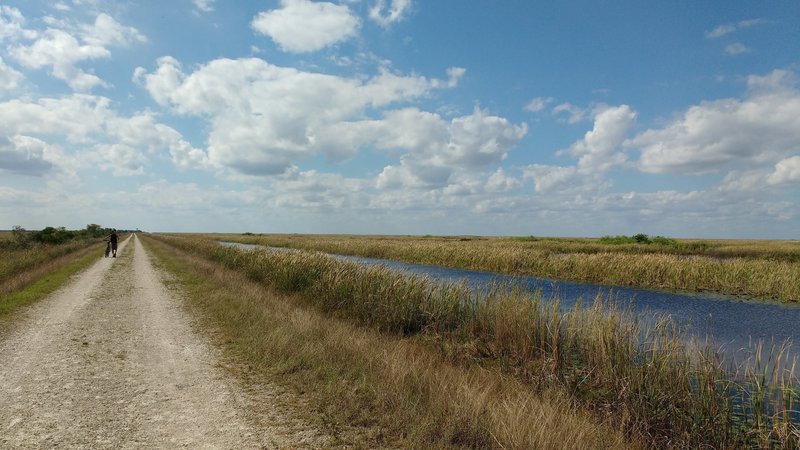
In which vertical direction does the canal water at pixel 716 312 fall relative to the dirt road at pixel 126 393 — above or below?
below

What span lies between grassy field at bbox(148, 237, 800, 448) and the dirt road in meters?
1.13

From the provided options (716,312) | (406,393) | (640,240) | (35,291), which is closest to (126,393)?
(406,393)

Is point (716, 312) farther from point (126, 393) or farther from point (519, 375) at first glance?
point (126, 393)

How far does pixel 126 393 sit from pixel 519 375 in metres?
7.37

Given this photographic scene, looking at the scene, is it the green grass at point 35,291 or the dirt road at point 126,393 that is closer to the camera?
the dirt road at point 126,393

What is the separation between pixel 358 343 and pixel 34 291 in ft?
51.8

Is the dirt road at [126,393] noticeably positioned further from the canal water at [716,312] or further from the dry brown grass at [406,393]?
the canal water at [716,312]

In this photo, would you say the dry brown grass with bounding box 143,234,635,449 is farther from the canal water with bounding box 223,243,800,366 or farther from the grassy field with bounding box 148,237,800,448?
the canal water with bounding box 223,243,800,366

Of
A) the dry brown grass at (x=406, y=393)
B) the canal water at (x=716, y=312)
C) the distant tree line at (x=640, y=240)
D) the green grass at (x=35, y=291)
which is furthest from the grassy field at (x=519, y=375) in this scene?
the distant tree line at (x=640, y=240)

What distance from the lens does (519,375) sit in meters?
8.98

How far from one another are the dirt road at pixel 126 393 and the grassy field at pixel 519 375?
113 cm

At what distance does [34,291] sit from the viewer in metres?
16.8

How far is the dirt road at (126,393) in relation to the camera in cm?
514

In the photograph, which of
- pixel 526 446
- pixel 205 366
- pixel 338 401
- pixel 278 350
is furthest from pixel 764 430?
pixel 205 366
